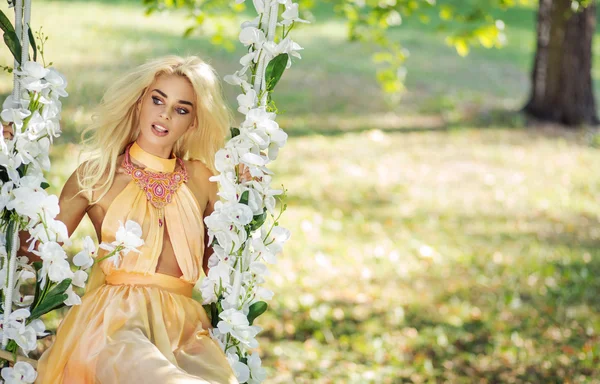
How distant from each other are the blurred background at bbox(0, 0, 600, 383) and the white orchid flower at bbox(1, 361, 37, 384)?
1.30 metres

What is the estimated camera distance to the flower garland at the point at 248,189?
2.65m

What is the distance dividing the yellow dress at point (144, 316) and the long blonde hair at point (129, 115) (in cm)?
8

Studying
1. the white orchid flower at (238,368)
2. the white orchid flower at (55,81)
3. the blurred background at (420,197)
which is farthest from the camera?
the blurred background at (420,197)

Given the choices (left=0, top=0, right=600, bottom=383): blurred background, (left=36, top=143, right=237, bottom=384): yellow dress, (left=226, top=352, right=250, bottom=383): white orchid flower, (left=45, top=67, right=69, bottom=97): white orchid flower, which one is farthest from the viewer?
(left=0, top=0, right=600, bottom=383): blurred background

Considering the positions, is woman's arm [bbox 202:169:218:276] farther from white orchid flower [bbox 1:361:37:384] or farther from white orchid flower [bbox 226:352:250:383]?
white orchid flower [bbox 1:361:37:384]

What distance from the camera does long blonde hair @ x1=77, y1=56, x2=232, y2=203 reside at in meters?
2.86

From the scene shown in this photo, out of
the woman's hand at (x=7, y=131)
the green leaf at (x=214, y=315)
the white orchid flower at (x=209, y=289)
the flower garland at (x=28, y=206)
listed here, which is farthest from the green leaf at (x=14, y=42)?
the green leaf at (x=214, y=315)

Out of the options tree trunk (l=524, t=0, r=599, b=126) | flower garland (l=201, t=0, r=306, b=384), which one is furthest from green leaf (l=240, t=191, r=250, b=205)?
tree trunk (l=524, t=0, r=599, b=126)

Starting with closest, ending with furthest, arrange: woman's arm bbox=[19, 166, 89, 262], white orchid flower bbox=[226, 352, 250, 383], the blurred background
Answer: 1. white orchid flower bbox=[226, 352, 250, 383]
2. woman's arm bbox=[19, 166, 89, 262]
3. the blurred background

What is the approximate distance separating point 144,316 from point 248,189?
530 mm

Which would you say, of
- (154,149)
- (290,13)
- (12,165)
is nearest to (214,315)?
(154,149)

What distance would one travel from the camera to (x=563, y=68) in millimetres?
10922

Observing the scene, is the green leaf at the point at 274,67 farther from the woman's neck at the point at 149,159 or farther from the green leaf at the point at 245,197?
the woman's neck at the point at 149,159

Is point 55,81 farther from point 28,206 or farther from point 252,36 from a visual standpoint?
point 252,36
